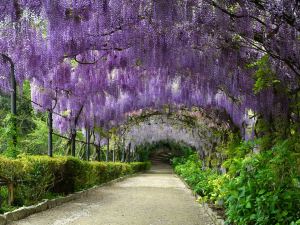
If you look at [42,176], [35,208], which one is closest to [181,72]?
[42,176]

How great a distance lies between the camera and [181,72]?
8969mm

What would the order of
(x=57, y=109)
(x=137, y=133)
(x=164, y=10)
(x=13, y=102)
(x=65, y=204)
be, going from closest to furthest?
(x=164, y=10), (x=13, y=102), (x=65, y=204), (x=57, y=109), (x=137, y=133)

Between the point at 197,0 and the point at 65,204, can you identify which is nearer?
the point at 197,0

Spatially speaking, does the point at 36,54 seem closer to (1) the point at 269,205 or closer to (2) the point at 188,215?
(2) the point at 188,215

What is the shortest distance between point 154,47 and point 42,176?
309 centimetres

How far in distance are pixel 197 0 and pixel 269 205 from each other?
2248mm

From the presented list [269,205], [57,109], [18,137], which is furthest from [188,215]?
[57,109]

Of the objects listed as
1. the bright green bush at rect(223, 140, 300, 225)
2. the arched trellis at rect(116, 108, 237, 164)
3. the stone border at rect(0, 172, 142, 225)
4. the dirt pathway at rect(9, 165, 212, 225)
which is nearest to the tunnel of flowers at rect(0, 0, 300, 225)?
the bright green bush at rect(223, 140, 300, 225)

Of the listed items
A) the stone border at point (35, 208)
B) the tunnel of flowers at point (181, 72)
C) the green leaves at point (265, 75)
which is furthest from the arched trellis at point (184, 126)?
the green leaves at point (265, 75)

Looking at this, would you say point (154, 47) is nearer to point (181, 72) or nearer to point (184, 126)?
point (181, 72)

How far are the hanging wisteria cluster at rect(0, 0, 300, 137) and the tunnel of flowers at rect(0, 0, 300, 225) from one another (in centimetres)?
2

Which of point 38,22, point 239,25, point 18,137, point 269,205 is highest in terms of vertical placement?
point 38,22

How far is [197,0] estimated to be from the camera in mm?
5203

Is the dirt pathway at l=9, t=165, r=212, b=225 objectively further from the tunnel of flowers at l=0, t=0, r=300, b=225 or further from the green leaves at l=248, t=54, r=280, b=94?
the green leaves at l=248, t=54, r=280, b=94
